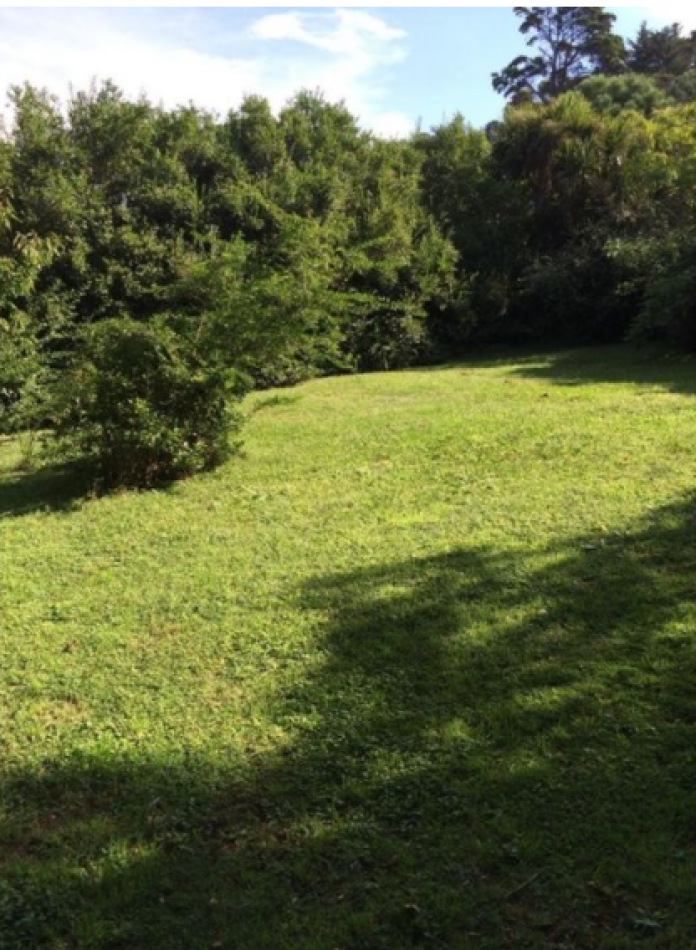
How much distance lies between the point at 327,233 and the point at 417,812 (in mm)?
10766

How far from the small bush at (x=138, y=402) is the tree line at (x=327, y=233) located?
229 mm

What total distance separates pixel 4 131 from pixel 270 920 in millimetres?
13423

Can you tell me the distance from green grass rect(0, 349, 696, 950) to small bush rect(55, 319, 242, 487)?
474mm

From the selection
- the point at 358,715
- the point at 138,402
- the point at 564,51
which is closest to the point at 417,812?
the point at 358,715

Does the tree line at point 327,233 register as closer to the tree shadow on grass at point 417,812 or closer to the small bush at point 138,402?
the small bush at point 138,402

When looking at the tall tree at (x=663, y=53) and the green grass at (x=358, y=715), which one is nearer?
the green grass at (x=358, y=715)

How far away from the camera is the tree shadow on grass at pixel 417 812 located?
2.23 meters

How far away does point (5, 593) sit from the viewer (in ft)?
15.4

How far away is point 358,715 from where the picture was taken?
10.6 ft

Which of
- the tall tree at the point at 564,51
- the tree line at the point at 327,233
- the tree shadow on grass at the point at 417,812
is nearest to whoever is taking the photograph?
the tree shadow on grass at the point at 417,812

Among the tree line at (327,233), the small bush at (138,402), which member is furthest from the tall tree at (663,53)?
the small bush at (138,402)

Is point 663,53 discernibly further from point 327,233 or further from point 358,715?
point 358,715

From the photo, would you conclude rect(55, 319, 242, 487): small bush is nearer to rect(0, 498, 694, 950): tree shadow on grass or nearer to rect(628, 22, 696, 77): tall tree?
rect(0, 498, 694, 950): tree shadow on grass

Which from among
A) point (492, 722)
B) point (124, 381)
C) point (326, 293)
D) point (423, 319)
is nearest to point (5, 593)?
point (124, 381)
